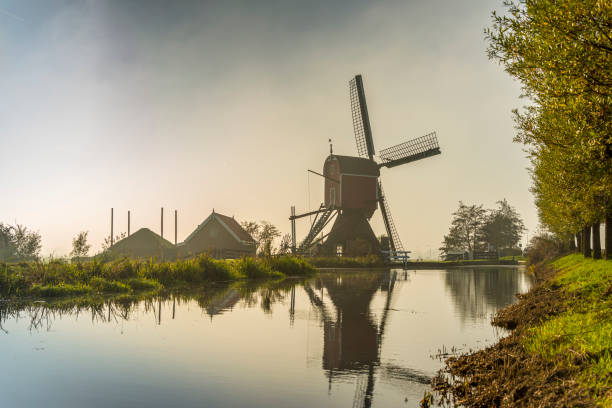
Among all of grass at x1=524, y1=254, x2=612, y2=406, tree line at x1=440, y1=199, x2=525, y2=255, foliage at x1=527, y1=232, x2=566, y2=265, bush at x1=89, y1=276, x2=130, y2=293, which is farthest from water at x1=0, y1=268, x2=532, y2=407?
tree line at x1=440, y1=199, x2=525, y2=255

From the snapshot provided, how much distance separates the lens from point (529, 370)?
5.49m

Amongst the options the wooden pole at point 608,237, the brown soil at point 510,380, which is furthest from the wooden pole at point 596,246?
the brown soil at point 510,380

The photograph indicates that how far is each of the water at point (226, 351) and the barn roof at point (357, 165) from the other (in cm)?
3294

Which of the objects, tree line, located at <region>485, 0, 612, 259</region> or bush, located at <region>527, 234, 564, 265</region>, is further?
bush, located at <region>527, 234, 564, 265</region>

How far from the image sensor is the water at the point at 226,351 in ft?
18.9

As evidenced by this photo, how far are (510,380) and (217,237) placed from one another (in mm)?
49207

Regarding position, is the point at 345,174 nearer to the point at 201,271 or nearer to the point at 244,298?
the point at 201,271

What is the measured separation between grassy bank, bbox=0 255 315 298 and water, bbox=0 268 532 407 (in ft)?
6.58

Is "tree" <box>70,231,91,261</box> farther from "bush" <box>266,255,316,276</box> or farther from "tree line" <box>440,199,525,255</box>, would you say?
"tree line" <box>440,199,525,255</box>

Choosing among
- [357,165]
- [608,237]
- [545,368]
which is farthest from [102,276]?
[357,165]

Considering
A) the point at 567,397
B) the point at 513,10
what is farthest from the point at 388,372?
the point at 513,10

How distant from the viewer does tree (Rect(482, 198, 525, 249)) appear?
86875mm

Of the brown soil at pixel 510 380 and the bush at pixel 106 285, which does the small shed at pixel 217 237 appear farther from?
the brown soil at pixel 510 380

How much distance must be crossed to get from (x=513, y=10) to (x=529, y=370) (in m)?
7.43
